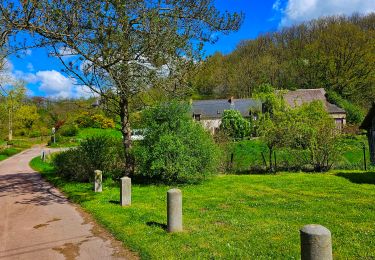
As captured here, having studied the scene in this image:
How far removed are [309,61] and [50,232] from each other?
56.4 m

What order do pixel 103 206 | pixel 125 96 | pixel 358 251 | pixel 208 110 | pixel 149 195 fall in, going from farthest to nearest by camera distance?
pixel 208 110, pixel 125 96, pixel 149 195, pixel 103 206, pixel 358 251

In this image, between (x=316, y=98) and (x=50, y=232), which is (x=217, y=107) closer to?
(x=316, y=98)

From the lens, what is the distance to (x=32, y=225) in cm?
874

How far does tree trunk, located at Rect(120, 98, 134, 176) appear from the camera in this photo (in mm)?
14579

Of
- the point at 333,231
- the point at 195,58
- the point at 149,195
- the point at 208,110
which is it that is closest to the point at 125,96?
the point at 195,58

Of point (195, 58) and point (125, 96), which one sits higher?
point (195, 58)

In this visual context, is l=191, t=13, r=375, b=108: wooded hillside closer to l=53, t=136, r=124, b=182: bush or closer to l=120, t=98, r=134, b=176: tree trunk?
l=53, t=136, r=124, b=182: bush

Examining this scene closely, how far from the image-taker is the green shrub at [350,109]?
4631cm

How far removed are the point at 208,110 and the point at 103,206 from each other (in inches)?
1828

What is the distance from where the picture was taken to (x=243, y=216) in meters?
8.40

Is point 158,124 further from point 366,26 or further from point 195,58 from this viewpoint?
point 366,26

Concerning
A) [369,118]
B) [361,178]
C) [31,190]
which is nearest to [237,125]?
[369,118]

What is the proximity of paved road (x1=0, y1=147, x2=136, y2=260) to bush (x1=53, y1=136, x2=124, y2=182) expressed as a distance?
8.63 ft

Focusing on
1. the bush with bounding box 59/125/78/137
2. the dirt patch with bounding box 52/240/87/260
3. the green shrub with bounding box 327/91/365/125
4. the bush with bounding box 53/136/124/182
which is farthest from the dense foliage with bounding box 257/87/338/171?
the bush with bounding box 59/125/78/137
